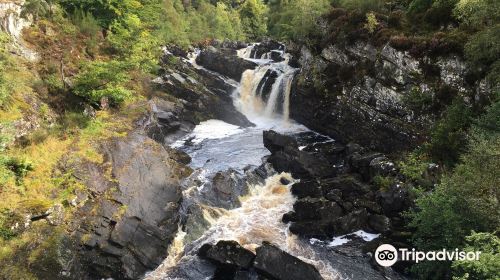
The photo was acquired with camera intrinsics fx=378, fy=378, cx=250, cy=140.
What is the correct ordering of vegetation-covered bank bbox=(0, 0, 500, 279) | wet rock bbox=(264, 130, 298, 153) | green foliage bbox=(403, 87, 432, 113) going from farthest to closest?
wet rock bbox=(264, 130, 298, 153) < green foliage bbox=(403, 87, 432, 113) < vegetation-covered bank bbox=(0, 0, 500, 279)

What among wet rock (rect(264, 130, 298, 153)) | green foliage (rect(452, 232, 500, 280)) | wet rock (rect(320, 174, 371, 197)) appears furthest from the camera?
wet rock (rect(264, 130, 298, 153))

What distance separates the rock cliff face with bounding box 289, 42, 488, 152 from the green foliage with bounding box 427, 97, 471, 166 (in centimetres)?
101

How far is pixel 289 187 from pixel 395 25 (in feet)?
55.0

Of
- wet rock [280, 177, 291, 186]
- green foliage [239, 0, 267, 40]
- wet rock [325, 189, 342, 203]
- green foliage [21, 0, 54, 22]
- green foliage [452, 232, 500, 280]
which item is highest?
green foliage [239, 0, 267, 40]

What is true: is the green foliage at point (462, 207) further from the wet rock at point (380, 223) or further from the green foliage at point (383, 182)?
the green foliage at point (383, 182)

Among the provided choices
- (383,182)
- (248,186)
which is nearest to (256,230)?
(248,186)

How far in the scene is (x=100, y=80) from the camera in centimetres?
2706

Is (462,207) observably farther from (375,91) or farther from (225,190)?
(375,91)

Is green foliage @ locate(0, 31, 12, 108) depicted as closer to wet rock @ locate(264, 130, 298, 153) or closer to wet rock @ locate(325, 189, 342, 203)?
wet rock @ locate(264, 130, 298, 153)

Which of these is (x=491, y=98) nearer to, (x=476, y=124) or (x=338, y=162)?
(x=476, y=124)

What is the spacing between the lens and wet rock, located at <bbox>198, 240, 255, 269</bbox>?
18.8 metres

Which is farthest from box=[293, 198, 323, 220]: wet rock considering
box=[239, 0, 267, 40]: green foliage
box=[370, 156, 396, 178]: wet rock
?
box=[239, 0, 267, 40]: green foliage

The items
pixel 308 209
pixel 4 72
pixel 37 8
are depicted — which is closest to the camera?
pixel 4 72

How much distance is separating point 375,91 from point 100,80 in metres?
21.1
